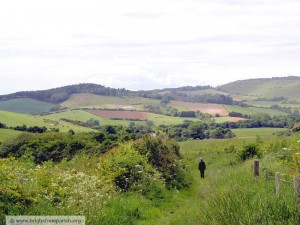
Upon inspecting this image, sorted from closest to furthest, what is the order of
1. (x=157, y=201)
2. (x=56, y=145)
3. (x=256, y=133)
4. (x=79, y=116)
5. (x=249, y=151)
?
1. (x=157, y=201)
2. (x=249, y=151)
3. (x=56, y=145)
4. (x=256, y=133)
5. (x=79, y=116)

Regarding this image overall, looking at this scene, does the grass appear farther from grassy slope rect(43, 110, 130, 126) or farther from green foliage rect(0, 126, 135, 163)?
grassy slope rect(43, 110, 130, 126)

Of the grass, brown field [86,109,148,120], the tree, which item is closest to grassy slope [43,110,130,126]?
brown field [86,109,148,120]

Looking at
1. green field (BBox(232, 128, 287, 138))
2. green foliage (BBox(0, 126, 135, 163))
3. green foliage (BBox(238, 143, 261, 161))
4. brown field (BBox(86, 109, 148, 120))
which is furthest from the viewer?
brown field (BBox(86, 109, 148, 120))

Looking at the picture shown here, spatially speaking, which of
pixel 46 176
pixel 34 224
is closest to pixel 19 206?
pixel 34 224

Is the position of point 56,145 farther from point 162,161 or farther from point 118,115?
point 118,115

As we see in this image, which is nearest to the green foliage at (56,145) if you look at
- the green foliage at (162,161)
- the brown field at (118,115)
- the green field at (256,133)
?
the green foliage at (162,161)

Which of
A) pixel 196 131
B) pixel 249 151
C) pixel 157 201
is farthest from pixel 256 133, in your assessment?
pixel 157 201

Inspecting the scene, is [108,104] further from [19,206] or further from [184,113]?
[19,206]

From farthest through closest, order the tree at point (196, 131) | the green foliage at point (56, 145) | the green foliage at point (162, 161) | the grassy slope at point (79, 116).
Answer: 1. the grassy slope at point (79, 116)
2. the tree at point (196, 131)
3. the green foliage at point (56, 145)
4. the green foliage at point (162, 161)

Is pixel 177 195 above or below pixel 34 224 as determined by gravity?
below

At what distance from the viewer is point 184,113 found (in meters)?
170

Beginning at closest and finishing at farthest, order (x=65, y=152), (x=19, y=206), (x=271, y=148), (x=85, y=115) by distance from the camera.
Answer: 1. (x=19, y=206)
2. (x=271, y=148)
3. (x=65, y=152)
4. (x=85, y=115)

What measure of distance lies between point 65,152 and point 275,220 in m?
35.9

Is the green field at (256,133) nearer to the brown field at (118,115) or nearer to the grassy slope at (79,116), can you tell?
the grassy slope at (79,116)
